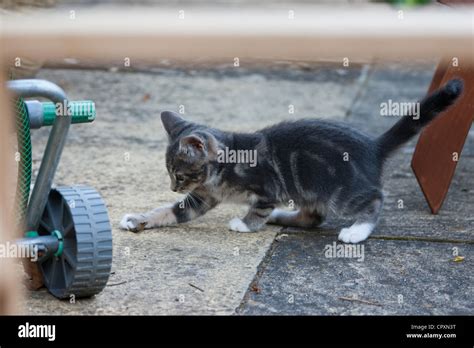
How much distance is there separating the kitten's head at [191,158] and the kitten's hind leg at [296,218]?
0.43 meters

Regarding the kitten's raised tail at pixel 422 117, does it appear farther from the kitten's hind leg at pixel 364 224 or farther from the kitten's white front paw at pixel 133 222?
the kitten's white front paw at pixel 133 222

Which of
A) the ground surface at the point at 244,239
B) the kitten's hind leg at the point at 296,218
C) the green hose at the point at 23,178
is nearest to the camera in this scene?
the green hose at the point at 23,178

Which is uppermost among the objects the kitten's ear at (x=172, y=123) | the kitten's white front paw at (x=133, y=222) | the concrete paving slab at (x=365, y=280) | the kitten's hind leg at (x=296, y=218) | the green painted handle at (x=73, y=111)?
the green painted handle at (x=73, y=111)

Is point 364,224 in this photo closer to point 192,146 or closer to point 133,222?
point 192,146

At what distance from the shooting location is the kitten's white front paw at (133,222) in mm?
4222

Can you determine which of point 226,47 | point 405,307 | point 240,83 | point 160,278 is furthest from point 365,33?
point 240,83

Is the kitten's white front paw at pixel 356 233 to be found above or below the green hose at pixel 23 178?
below

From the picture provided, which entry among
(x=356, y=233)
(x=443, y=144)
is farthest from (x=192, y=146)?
(x=443, y=144)

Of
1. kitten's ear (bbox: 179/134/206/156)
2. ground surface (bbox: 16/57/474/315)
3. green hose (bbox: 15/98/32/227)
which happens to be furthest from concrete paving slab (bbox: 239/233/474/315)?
green hose (bbox: 15/98/32/227)

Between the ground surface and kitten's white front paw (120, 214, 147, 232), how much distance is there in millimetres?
38

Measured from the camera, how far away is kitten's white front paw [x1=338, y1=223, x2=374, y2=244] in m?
4.11

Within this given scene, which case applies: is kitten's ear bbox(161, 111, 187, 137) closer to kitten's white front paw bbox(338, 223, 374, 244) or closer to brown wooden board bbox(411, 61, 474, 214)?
kitten's white front paw bbox(338, 223, 374, 244)

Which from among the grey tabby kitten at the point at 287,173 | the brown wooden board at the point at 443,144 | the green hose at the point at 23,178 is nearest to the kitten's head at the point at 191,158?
the grey tabby kitten at the point at 287,173

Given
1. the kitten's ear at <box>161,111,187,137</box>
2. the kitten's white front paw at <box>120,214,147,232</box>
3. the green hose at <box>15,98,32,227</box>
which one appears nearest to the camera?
the green hose at <box>15,98,32,227</box>
